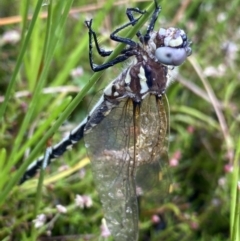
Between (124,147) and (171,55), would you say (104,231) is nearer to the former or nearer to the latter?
(124,147)

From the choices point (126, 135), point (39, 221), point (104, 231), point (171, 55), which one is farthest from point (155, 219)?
point (171, 55)

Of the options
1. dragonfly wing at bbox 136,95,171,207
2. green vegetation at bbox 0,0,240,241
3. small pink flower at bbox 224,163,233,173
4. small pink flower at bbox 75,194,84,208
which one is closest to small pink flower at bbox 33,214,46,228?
green vegetation at bbox 0,0,240,241

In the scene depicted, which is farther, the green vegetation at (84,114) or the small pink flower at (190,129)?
the small pink flower at (190,129)

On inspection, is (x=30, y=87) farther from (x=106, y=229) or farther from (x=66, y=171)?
(x=106, y=229)

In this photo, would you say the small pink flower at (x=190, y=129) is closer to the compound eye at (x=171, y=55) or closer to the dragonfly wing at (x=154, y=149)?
the dragonfly wing at (x=154, y=149)

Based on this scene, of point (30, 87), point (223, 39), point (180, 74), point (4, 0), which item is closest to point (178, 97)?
point (180, 74)

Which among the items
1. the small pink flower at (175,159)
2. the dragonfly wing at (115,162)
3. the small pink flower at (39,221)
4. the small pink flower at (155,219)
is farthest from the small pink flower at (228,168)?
the small pink flower at (39,221)
